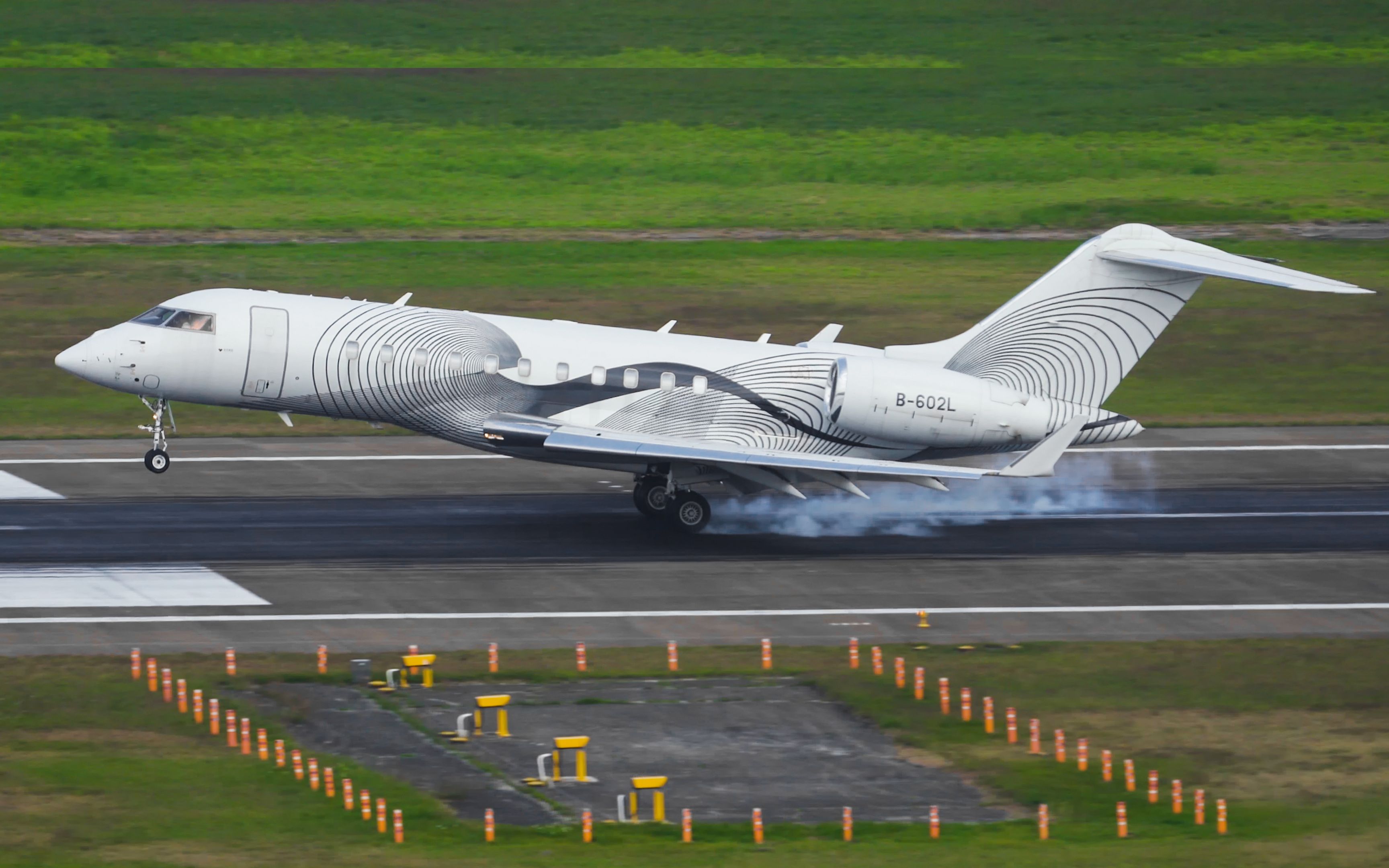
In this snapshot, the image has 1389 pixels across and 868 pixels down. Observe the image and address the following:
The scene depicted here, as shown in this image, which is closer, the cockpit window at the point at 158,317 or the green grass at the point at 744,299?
the cockpit window at the point at 158,317

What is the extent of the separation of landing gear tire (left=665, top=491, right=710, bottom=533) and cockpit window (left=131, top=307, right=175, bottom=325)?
9.11 m

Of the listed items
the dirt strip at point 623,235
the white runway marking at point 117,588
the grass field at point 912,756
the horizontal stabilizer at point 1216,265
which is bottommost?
the grass field at point 912,756

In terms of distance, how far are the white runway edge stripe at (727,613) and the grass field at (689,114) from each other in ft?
102

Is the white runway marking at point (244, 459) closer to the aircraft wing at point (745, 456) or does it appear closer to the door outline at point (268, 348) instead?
the aircraft wing at point (745, 456)

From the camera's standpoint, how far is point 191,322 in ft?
97.0

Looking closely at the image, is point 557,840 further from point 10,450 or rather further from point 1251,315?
point 1251,315

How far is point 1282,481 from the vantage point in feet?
113

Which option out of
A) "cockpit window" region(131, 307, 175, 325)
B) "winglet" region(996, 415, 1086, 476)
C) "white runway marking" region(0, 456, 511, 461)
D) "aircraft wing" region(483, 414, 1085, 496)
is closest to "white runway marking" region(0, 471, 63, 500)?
"white runway marking" region(0, 456, 511, 461)

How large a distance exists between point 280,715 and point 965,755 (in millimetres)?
8443

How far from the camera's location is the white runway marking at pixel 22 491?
31828 millimetres

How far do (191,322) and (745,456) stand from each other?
9658 mm

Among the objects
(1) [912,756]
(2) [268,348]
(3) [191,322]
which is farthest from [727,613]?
(3) [191,322]

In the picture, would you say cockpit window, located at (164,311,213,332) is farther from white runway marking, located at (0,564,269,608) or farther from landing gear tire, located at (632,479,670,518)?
landing gear tire, located at (632,479,670,518)

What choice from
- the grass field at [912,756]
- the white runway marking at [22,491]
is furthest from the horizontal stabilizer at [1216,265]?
the white runway marking at [22,491]
